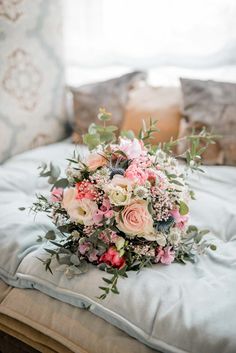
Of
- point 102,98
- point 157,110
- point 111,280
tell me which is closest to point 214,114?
point 157,110

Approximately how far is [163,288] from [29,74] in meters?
1.35

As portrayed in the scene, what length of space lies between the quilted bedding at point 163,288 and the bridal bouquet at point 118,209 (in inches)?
1.5

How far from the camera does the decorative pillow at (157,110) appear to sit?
184 centimetres

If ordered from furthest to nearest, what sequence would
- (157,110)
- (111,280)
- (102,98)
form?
(102,98)
(157,110)
(111,280)

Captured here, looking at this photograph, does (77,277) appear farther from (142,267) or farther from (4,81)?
(4,81)

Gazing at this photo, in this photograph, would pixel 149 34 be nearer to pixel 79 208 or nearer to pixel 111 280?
pixel 79 208

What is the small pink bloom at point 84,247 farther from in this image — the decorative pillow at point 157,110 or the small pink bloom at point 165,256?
the decorative pillow at point 157,110

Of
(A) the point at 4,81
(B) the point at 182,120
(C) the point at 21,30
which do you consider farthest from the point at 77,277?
(C) the point at 21,30

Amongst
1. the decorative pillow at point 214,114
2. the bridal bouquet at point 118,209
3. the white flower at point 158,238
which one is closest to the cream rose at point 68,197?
the bridal bouquet at point 118,209

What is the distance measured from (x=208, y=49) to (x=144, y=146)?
3.55ft

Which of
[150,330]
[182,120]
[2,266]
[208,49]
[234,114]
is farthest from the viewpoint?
[208,49]

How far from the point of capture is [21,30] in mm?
1830

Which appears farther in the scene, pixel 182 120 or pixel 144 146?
pixel 182 120

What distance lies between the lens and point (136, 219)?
3.16 ft
